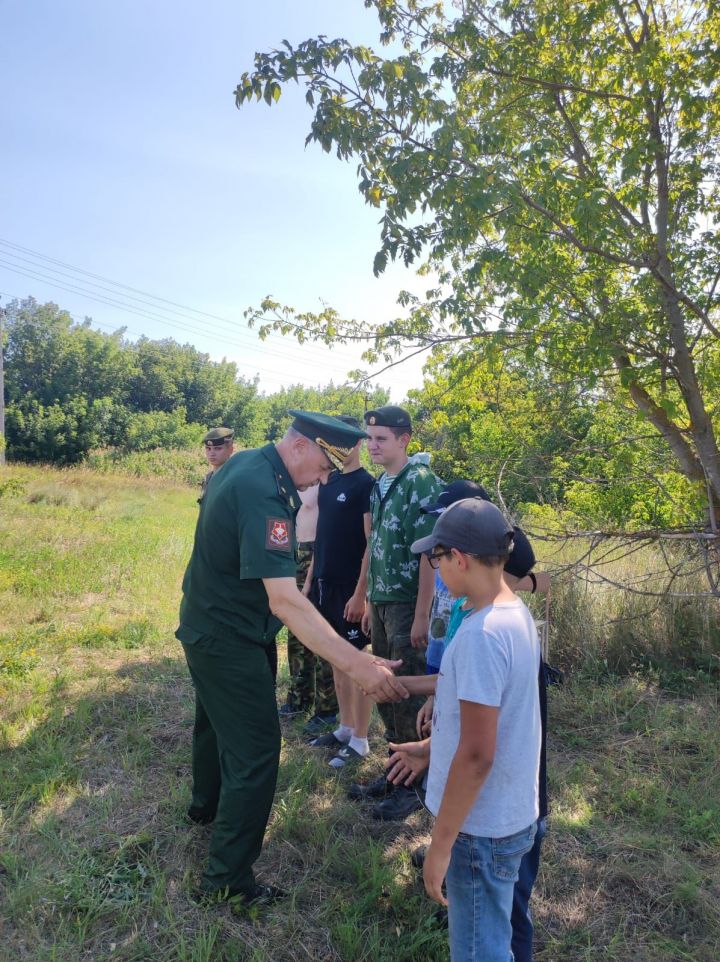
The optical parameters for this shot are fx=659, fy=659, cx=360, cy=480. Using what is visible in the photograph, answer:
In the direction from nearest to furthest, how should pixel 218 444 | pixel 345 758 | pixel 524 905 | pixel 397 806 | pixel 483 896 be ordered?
1. pixel 483 896
2. pixel 524 905
3. pixel 397 806
4. pixel 345 758
5. pixel 218 444

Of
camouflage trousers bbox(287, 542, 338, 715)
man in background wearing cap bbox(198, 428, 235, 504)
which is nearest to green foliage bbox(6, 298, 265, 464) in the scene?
man in background wearing cap bbox(198, 428, 235, 504)

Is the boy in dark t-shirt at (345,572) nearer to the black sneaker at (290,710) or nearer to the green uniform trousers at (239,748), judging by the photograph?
the black sneaker at (290,710)

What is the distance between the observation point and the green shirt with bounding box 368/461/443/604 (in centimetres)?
325

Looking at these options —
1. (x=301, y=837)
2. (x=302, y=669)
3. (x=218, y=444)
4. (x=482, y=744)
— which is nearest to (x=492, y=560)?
(x=482, y=744)

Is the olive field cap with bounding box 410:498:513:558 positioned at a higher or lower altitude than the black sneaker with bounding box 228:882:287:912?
higher

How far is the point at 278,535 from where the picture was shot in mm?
2375

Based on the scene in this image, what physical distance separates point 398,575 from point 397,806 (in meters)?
1.13

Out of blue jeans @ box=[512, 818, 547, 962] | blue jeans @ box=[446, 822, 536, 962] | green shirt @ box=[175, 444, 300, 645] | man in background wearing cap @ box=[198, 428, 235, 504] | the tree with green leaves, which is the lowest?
blue jeans @ box=[512, 818, 547, 962]

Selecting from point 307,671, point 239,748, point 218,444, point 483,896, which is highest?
point 218,444

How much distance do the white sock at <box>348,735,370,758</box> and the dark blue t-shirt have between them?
0.92m

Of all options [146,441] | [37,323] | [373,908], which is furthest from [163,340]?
[373,908]

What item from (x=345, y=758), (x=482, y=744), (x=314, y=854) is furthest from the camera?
(x=345, y=758)

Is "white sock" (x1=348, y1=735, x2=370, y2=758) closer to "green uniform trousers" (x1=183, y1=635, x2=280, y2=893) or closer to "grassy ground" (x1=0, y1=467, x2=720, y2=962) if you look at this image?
"grassy ground" (x1=0, y1=467, x2=720, y2=962)

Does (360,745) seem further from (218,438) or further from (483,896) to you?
(218,438)
